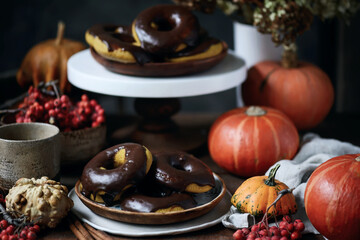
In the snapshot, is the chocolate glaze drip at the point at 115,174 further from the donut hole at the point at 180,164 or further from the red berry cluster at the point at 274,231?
the red berry cluster at the point at 274,231

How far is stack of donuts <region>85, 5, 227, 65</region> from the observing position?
1.15 metres

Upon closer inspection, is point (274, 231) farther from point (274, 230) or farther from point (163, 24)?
point (163, 24)

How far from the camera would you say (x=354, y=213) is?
79 cm

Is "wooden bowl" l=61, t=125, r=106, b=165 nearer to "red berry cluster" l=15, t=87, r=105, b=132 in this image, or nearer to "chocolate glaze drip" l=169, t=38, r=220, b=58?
"red berry cluster" l=15, t=87, r=105, b=132

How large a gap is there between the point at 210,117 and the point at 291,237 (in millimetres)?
791

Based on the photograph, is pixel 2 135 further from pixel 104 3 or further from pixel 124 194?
pixel 104 3

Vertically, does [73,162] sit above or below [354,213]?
below

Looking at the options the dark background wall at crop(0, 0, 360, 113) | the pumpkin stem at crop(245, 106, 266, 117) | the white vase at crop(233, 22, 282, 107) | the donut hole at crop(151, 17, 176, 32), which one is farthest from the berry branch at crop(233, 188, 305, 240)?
the dark background wall at crop(0, 0, 360, 113)

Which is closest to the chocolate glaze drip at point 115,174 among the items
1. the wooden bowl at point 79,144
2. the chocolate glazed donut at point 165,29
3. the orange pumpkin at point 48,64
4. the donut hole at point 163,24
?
the wooden bowl at point 79,144

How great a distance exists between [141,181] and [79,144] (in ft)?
1.00

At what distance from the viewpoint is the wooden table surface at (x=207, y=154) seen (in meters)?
0.90

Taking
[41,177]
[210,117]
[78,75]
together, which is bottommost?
[210,117]

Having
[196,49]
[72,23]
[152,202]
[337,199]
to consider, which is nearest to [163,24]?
[196,49]

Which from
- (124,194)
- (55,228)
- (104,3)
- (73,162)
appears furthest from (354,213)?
(104,3)
